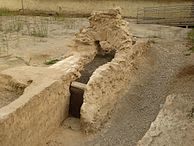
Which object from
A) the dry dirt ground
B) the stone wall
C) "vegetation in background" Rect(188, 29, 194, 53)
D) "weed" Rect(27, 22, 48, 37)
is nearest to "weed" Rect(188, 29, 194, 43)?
"vegetation in background" Rect(188, 29, 194, 53)

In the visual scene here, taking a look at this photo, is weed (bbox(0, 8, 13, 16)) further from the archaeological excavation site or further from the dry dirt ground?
the archaeological excavation site

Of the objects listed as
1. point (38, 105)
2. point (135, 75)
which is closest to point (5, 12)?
point (135, 75)

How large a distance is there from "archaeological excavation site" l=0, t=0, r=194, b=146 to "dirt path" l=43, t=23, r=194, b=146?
17 mm

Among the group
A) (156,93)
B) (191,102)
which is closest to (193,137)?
(191,102)

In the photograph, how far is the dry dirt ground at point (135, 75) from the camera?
22.9 ft

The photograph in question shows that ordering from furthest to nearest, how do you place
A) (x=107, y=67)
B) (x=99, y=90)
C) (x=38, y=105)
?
(x=107, y=67) → (x=99, y=90) → (x=38, y=105)

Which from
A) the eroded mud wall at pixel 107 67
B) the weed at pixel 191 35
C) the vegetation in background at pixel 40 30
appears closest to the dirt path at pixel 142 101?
the eroded mud wall at pixel 107 67

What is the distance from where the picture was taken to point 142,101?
810cm

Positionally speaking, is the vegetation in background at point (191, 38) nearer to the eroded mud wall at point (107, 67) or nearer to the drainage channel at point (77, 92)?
the eroded mud wall at point (107, 67)

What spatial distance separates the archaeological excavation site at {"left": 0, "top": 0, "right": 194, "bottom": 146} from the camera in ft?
20.0

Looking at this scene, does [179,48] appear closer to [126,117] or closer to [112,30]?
[112,30]

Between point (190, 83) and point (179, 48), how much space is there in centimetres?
261

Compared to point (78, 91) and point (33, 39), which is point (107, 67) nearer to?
point (78, 91)

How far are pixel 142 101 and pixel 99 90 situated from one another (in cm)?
107
